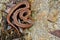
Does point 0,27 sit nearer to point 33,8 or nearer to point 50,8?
point 33,8

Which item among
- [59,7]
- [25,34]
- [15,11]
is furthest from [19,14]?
[59,7]

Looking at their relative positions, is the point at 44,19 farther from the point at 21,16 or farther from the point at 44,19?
the point at 21,16

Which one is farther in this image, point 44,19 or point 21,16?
point 21,16

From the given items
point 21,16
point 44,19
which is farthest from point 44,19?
point 21,16

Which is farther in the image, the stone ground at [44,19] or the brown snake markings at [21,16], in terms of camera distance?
the brown snake markings at [21,16]
